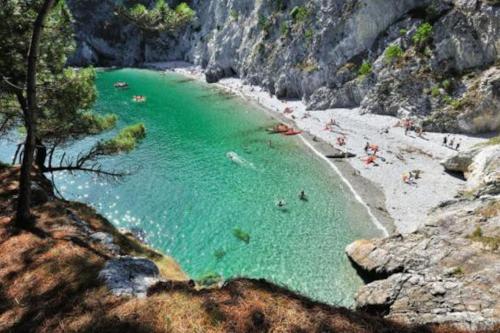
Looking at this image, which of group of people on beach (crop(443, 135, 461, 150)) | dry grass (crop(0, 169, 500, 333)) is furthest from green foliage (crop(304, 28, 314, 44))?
dry grass (crop(0, 169, 500, 333))

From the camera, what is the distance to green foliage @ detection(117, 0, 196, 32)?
14.2m

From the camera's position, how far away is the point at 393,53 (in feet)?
177

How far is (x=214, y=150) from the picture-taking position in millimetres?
47344

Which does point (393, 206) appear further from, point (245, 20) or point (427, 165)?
point (245, 20)

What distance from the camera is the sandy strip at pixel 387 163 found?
106 feet

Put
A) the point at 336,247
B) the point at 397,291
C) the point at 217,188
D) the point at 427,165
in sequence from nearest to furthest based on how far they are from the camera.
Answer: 1. the point at 397,291
2. the point at 336,247
3. the point at 217,188
4. the point at 427,165

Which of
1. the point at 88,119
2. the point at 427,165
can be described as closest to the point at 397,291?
the point at 88,119

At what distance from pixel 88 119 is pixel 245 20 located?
7824 cm

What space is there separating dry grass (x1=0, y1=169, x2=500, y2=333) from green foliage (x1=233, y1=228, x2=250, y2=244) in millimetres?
18774

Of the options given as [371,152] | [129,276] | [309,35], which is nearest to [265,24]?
[309,35]

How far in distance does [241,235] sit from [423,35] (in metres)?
41.3

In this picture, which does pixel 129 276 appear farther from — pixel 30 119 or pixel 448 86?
pixel 448 86

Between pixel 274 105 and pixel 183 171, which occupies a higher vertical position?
pixel 274 105

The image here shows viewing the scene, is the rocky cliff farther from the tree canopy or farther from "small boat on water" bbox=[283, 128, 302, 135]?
"small boat on water" bbox=[283, 128, 302, 135]
